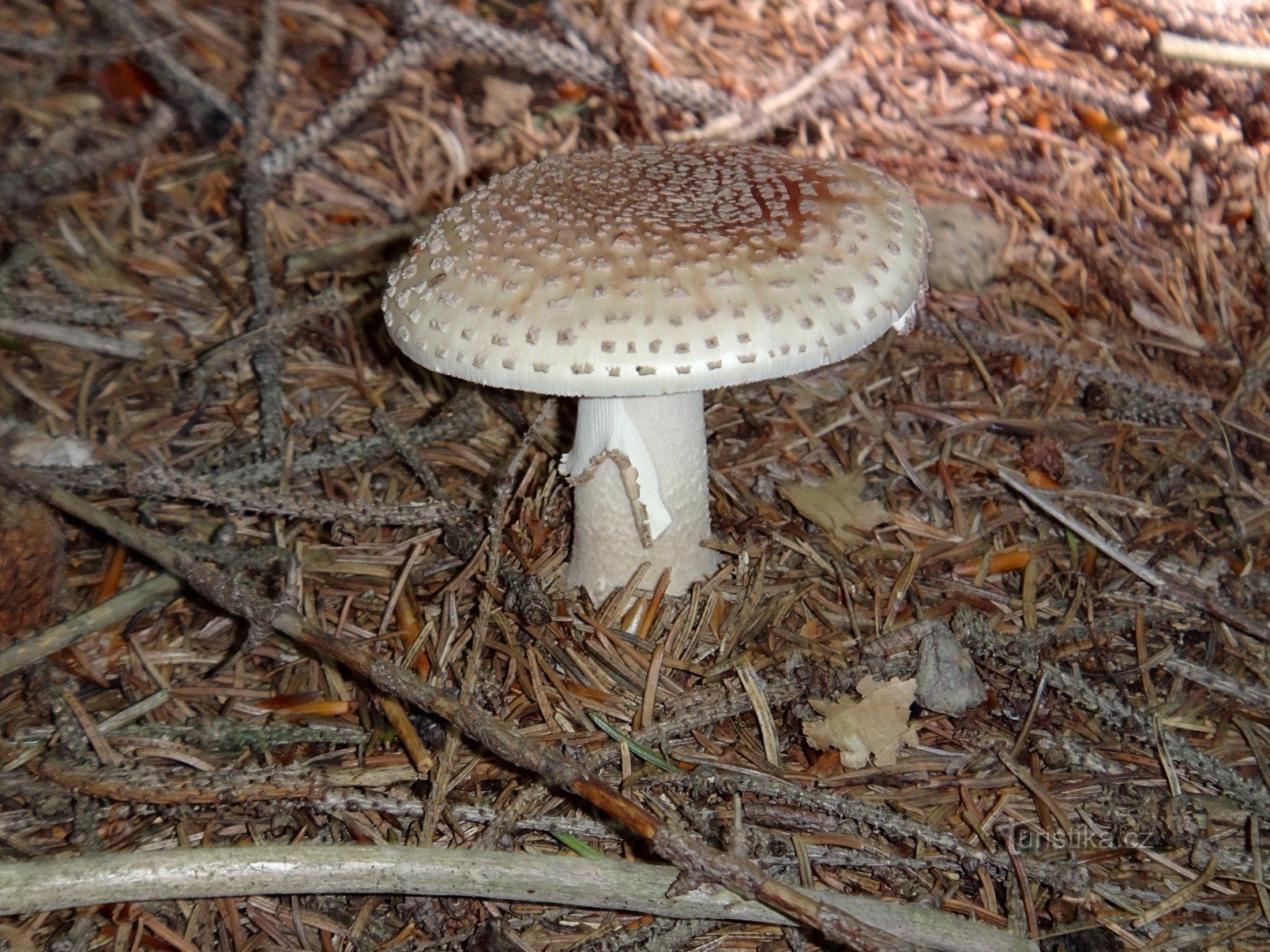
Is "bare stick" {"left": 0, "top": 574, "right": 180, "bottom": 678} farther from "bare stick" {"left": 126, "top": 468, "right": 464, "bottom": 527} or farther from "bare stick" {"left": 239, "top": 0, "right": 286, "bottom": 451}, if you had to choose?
"bare stick" {"left": 239, "top": 0, "right": 286, "bottom": 451}

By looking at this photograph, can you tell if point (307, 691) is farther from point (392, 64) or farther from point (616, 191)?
point (392, 64)

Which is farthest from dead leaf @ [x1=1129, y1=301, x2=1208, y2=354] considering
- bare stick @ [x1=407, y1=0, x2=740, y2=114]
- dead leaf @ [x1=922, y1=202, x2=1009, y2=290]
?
bare stick @ [x1=407, y1=0, x2=740, y2=114]

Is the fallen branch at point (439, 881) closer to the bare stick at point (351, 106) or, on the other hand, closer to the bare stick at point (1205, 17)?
the bare stick at point (351, 106)

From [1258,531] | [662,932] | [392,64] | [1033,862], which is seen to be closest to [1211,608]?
[1258,531]

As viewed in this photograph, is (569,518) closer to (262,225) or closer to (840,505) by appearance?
(840,505)

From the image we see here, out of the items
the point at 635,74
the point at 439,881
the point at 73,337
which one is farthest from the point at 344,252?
A: the point at 439,881
